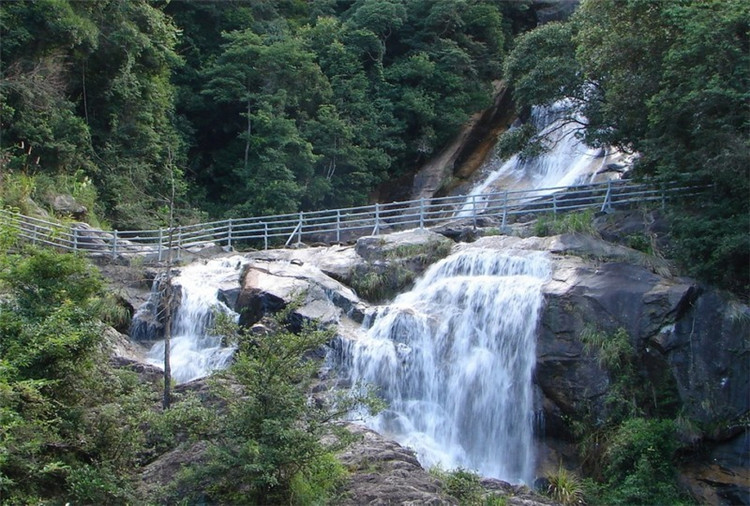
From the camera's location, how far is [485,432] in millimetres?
19875

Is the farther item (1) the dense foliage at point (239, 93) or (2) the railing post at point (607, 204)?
(1) the dense foliage at point (239, 93)

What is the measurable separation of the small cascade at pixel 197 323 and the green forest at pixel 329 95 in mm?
3066

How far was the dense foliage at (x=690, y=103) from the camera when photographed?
19.2 m

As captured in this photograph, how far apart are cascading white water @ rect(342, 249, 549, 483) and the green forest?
3781 mm

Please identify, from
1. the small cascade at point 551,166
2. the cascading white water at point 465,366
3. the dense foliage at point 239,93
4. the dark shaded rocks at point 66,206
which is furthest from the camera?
the small cascade at point 551,166

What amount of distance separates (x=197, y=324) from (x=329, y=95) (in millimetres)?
14994

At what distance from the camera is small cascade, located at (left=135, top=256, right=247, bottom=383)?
70.7 feet

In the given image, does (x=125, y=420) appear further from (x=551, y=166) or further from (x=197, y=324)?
(x=551, y=166)

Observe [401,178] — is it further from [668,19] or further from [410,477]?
[410,477]

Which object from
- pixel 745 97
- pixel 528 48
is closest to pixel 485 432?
pixel 745 97

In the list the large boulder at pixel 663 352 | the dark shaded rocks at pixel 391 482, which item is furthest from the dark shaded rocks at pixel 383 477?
the large boulder at pixel 663 352

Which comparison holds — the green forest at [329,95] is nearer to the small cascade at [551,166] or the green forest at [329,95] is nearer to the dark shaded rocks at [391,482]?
the small cascade at [551,166]

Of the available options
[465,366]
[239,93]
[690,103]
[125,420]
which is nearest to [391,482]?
[125,420]

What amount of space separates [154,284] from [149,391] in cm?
726
